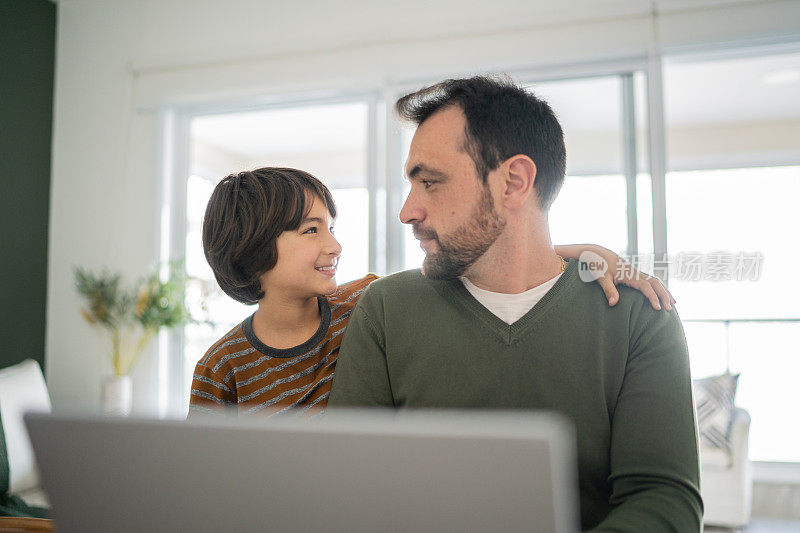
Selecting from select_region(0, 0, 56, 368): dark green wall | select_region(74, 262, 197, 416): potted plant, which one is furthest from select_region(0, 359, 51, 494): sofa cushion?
select_region(0, 0, 56, 368): dark green wall

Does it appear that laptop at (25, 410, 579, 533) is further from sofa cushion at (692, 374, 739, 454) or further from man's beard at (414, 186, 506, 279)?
sofa cushion at (692, 374, 739, 454)

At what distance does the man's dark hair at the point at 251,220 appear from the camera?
1447mm

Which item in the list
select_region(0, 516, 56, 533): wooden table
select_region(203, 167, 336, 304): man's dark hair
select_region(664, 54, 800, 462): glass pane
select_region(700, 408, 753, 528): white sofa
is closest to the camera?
select_region(0, 516, 56, 533): wooden table

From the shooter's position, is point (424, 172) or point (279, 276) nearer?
point (424, 172)

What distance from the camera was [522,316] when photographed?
3.54 feet

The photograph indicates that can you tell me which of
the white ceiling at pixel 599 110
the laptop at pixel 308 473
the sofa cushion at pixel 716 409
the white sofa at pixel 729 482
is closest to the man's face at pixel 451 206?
the laptop at pixel 308 473

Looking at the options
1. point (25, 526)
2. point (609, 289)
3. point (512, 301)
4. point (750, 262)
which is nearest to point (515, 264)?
point (512, 301)

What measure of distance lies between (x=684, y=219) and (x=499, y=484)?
14.2ft

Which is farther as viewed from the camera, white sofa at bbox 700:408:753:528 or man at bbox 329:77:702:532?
white sofa at bbox 700:408:753:528

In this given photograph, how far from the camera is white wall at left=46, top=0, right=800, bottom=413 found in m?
2.97

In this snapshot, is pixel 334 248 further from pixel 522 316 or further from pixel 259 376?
pixel 522 316

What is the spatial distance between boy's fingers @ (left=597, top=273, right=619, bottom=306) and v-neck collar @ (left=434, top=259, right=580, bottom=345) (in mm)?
Result: 41

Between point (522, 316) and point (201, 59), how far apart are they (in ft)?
10.1

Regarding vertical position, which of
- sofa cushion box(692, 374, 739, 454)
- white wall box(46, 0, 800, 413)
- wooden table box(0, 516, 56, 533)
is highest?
white wall box(46, 0, 800, 413)
